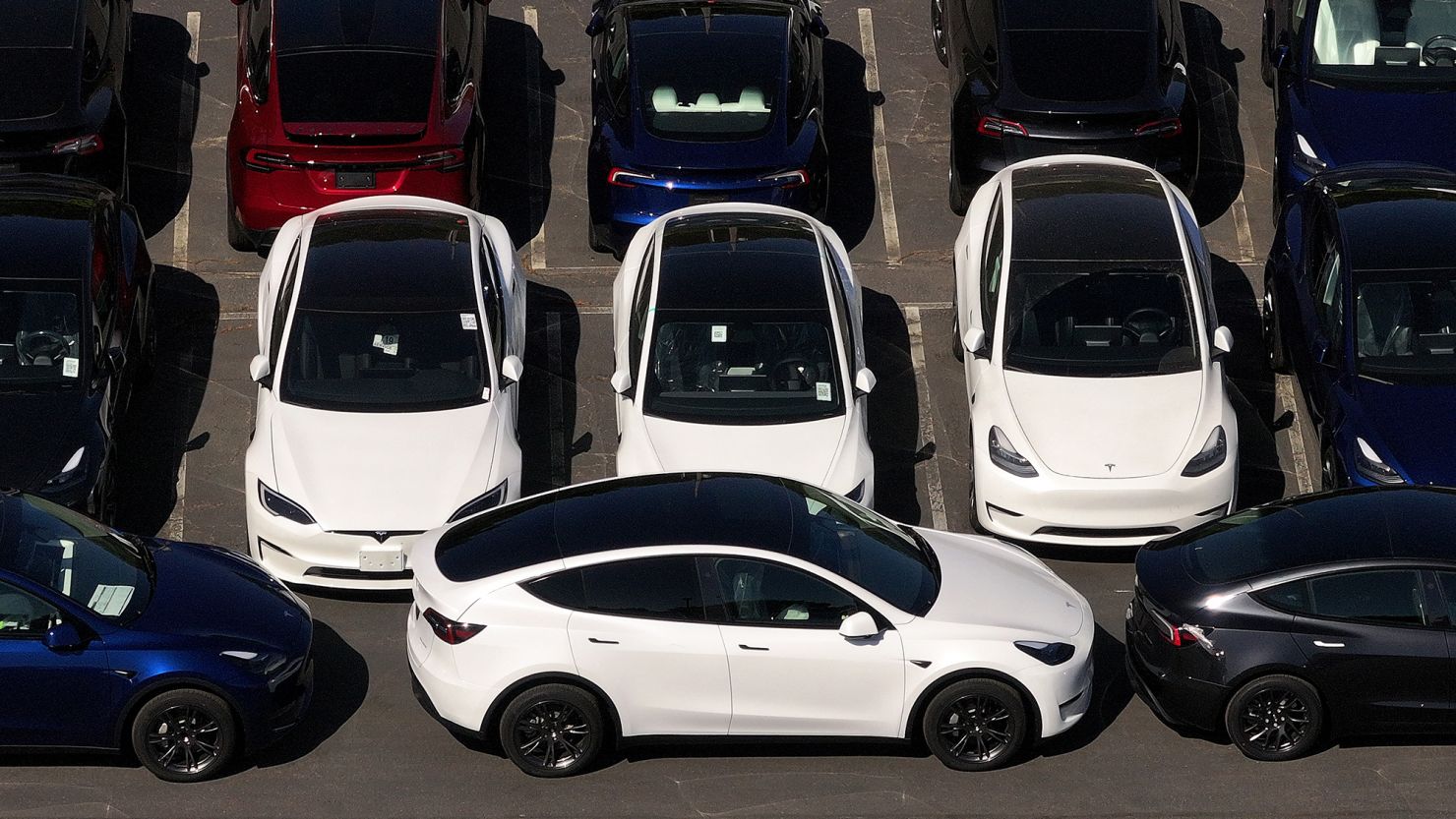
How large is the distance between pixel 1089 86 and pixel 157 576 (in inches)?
343

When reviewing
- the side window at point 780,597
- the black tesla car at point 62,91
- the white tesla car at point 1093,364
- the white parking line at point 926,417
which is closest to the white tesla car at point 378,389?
the black tesla car at point 62,91

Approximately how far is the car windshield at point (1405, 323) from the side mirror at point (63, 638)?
870 centimetres

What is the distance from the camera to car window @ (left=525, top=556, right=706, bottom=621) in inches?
477

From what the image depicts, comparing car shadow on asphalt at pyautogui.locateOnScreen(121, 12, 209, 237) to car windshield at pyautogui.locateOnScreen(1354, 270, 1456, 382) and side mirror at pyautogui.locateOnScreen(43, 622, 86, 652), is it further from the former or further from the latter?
car windshield at pyautogui.locateOnScreen(1354, 270, 1456, 382)

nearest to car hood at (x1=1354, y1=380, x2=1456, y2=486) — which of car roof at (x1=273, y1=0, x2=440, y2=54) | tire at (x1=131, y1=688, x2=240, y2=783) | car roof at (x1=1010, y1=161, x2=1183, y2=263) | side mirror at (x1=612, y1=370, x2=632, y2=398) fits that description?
car roof at (x1=1010, y1=161, x2=1183, y2=263)

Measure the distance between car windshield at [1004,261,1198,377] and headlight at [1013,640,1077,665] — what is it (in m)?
3.11

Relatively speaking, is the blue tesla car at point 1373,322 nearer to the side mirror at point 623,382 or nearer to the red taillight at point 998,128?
the red taillight at point 998,128

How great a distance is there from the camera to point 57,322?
15156 mm

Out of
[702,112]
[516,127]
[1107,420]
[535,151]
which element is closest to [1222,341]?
[1107,420]

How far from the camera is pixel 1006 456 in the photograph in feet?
48.1

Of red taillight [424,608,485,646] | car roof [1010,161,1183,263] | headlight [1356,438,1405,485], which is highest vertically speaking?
car roof [1010,161,1183,263]

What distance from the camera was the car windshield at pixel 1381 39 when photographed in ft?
59.4

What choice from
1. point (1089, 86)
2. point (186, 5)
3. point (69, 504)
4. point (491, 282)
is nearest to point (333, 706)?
point (69, 504)

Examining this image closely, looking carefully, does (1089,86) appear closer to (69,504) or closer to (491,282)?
(491,282)
